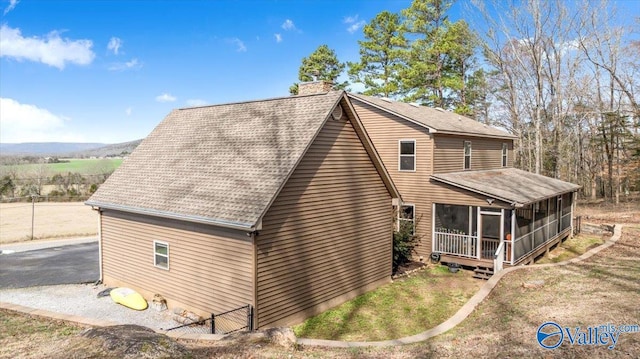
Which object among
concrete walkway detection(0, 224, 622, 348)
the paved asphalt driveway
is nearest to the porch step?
concrete walkway detection(0, 224, 622, 348)

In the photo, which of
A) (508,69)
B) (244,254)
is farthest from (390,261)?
(508,69)

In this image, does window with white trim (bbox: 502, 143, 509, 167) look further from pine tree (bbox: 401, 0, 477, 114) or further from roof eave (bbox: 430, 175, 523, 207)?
pine tree (bbox: 401, 0, 477, 114)

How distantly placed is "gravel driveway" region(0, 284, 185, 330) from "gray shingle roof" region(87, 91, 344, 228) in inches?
121

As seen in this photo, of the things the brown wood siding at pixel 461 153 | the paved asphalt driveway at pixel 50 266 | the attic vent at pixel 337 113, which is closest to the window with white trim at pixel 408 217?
the brown wood siding at pixel 461 153

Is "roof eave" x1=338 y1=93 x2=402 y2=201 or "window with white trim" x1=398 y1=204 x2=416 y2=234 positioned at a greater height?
"roof eave" x1=338 y1=93 x2=402 y2=201

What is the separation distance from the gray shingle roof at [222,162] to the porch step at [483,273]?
9.40 m

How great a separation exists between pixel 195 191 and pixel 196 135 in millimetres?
3669

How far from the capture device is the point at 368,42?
4156 cm

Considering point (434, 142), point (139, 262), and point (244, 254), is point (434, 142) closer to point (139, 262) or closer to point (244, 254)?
point (244, 254)

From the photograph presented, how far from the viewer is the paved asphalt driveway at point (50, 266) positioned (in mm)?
16516

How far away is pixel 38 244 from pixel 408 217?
21662 millimetres

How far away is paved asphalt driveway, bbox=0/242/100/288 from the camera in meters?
16.5

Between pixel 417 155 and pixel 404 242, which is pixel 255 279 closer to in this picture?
pixel 404 242

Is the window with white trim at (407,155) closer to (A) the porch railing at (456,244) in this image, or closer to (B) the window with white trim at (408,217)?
(B) the window with white trim at (408,217)
